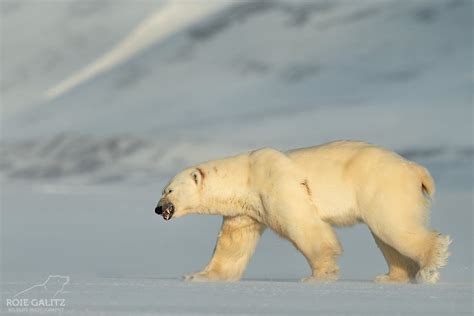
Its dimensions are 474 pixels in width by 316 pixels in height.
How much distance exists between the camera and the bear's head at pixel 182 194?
32.4 ft

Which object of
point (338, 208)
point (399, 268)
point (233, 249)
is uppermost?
point (338, 208)

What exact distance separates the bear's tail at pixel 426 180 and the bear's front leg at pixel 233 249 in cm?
165

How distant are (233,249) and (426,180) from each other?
188 cm

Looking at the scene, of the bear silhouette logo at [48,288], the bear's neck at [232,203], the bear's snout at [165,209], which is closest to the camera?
the bear silhouette logo at [48,288]

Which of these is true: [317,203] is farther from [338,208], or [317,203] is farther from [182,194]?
[182,194]

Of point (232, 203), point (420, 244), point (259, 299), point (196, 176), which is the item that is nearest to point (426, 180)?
point (420, 244)

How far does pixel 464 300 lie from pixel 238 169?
11.4 feet

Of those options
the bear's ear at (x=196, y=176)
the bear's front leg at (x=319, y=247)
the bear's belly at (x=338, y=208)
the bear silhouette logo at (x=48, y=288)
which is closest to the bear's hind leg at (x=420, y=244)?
the bear's belly at (x=338, y=208)

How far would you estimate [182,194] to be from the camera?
390 inches

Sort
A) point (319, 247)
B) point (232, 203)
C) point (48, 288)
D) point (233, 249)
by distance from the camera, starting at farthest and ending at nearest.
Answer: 1. point (232, 203)
2. point (233, 249)
3. point (319, 247)
4. point (48, 288)

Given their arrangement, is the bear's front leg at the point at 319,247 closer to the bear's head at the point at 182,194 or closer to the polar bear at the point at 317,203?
the polar bear at the point at 317,203

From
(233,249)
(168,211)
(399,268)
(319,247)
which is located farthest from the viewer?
(168,211)

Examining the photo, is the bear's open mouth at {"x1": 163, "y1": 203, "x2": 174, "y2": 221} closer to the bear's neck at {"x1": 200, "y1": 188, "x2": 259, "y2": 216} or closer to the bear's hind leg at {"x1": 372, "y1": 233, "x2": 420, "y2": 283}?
the bear's neck at {"x1": 200, "y1": 188, "x2": 259, "y2": 216}

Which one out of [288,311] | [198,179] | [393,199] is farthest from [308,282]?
[288,311]
